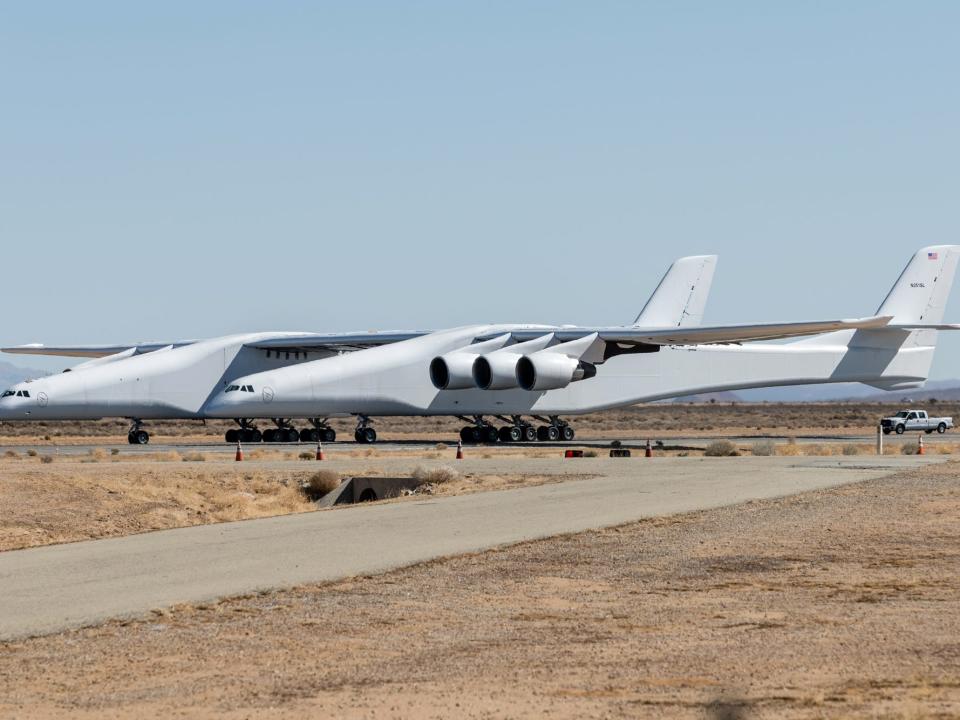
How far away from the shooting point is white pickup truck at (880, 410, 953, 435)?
6500 centimetres

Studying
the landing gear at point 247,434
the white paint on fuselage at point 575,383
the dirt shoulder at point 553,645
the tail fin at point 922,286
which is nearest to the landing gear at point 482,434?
the white paint on fuselage at point 575,383

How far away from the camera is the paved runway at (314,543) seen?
10.8m

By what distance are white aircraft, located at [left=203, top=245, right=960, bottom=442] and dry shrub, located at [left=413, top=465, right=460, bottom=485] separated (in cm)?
1867

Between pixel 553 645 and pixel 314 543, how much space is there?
6160mm

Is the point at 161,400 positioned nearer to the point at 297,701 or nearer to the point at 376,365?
the point at 376,365

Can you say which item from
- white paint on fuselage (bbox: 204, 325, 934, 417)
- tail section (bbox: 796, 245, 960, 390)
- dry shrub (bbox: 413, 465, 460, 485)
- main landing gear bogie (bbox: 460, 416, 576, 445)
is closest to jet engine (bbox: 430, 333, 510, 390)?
white paint on fuselage (bbox: 204, 325, 934, 417)

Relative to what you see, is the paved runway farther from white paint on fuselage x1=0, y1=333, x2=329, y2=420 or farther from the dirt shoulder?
white paint on fuselage x1=0, y1=333, x2=329, y2=420

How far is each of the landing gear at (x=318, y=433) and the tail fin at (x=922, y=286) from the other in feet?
70.1

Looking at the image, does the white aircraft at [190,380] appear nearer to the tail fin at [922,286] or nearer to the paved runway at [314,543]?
the tail fin at [922,286]

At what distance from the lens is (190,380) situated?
1834 inches

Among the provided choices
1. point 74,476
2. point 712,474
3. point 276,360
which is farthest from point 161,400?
point 712,474

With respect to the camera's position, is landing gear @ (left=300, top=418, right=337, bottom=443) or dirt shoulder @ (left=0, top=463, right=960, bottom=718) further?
landing gear @ (left=300, top=418, right=337, bottom=443)

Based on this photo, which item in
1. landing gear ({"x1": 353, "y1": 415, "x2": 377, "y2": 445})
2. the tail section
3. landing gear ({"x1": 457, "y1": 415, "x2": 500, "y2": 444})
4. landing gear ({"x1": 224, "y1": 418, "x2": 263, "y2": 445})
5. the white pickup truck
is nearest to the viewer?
landing gear ({"x1": 353, "y1": 415, "x2": 377, "y2": 445})

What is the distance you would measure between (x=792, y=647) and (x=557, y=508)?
389 inches
